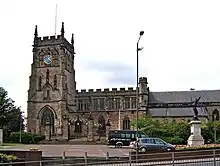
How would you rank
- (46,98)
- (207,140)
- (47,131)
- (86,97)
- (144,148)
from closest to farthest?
(144,148), (207,140), (47,131), (46,98), (86,97)

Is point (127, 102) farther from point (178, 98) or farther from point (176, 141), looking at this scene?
point (176, 141)

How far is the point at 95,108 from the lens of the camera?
90.1m

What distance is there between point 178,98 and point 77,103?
21668 millimetres

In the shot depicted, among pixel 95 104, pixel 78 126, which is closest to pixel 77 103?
pixel 95 104

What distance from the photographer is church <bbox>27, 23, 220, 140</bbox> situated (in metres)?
83.4

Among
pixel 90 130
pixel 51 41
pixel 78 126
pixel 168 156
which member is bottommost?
pixel 90 130

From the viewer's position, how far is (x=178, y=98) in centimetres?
8769

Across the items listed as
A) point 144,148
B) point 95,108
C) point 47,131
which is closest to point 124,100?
point 95,108

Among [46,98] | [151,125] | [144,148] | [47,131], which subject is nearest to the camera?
[144,148]

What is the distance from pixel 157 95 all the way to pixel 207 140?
28405mm

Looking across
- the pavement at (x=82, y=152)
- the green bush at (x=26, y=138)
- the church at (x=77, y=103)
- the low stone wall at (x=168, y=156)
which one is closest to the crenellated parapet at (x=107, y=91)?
the church at (x=77, y=103)

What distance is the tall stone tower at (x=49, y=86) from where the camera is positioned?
8381 cm

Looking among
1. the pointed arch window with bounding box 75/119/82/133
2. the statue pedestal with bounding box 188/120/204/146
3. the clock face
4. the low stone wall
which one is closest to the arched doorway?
the pointed arch window with bounding box 75/119/82/133

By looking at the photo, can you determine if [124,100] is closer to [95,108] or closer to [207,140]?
[95,108]
